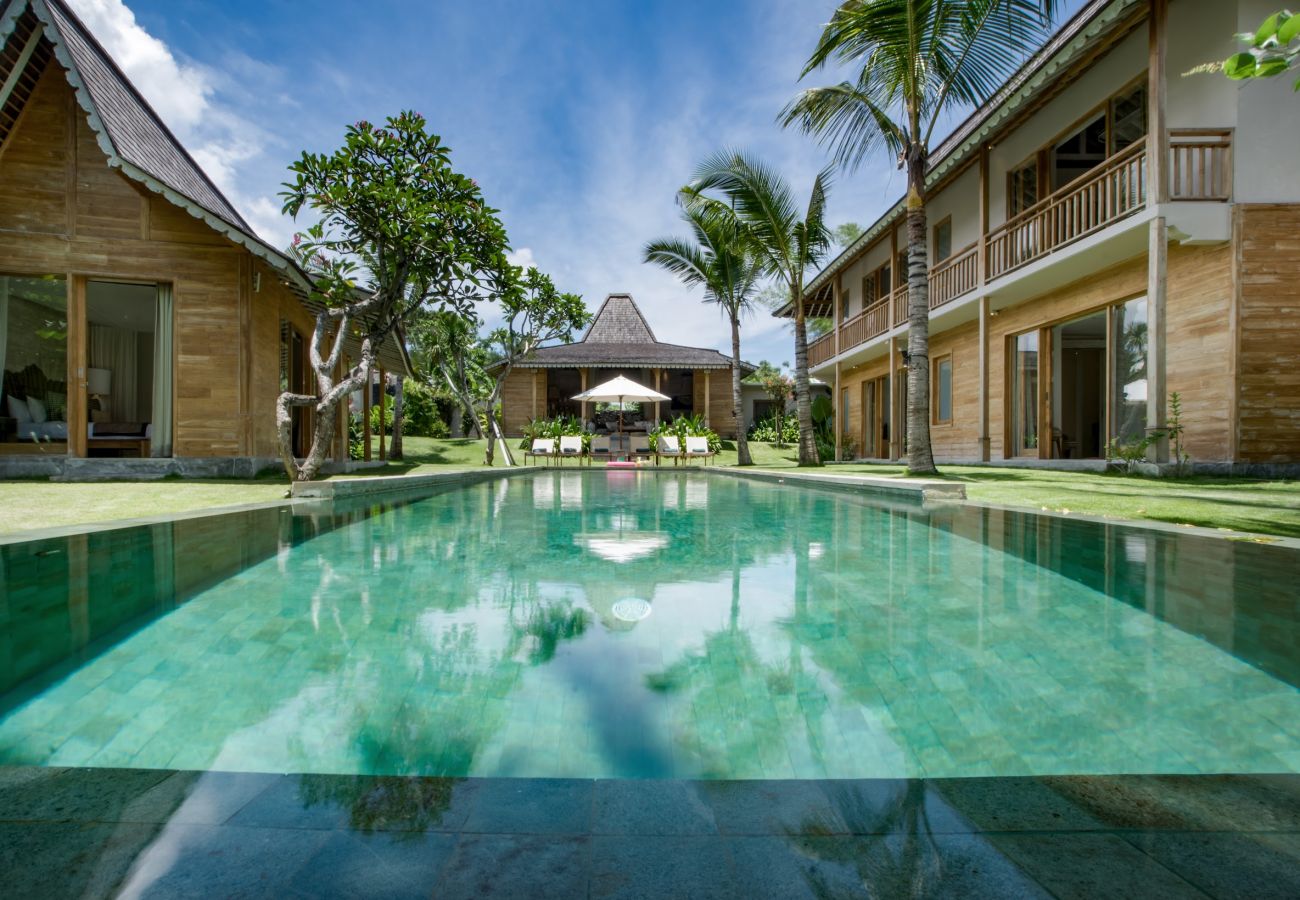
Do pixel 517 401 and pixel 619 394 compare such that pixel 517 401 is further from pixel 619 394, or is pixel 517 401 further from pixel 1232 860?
pixel 1232 860

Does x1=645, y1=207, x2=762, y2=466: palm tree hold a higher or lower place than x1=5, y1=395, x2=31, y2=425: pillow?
higher

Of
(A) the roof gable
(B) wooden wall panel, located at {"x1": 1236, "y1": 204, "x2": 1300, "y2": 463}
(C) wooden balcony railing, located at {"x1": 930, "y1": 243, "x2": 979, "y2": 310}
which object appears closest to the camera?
(B) wooden wall panel, located at {"x1": 1236, "y1": 204, "x2": 1300, "y2": 463}

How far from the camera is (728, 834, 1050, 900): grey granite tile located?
1062 millimetres

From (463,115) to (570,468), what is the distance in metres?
8.90

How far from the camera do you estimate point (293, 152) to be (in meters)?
8.80

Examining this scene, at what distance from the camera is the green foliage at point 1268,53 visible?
2.53m

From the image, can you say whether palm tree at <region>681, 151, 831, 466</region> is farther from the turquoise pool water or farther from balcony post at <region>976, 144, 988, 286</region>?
the turquoise pool water

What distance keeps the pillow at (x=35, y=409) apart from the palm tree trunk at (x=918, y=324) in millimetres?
14733

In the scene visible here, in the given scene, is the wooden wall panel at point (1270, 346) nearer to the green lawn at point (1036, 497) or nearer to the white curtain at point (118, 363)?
the green lawn at point (1036, 497)

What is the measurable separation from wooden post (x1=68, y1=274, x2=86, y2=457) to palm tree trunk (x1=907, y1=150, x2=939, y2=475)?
12611 mm

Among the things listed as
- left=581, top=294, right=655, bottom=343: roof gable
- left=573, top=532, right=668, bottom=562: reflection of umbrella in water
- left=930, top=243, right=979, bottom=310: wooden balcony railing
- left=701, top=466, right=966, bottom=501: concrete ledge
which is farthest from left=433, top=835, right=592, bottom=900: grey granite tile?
left=581, top=294, right=655, bottom=343: roof gable

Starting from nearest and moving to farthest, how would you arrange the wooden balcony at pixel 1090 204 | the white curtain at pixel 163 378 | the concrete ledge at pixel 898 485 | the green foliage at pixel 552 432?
the concrete ledge at pixel 898 485 → the wooden balcony at pixel 1090 204 → the white curtain at pixel 163 378 → the green foliage at pixel 552 432

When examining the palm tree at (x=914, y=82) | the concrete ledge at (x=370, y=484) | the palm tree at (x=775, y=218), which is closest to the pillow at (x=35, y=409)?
the concrete ledge at (x=370, y=484)

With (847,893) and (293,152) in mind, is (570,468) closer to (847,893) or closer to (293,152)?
(293,152)
